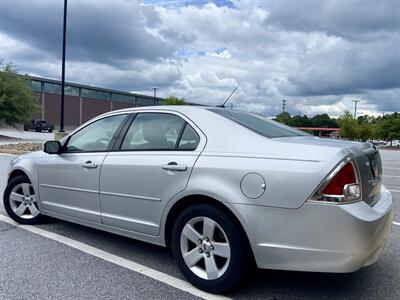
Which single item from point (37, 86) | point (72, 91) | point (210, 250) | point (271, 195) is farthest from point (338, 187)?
point (72, 91)

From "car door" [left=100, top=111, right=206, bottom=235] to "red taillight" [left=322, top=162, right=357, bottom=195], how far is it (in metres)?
1.15

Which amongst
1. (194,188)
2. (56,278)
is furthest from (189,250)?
(56,278)

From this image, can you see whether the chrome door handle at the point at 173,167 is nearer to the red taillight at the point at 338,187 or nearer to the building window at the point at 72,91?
the red taillight at the point at 338,187

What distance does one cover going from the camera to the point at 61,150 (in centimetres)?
474

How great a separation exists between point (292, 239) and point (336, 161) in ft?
2.16

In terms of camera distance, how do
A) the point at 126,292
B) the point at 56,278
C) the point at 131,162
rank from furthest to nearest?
1. the point at 131,162
2. the point at 56,278
3. the point at 126,292

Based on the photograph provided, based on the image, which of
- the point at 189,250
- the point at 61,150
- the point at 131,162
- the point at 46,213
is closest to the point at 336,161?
the point at 189,250

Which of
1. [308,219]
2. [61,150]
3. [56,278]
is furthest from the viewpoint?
[61,150]

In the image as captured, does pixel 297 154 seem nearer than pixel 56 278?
Yes

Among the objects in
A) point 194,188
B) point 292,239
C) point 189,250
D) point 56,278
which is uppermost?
point 194,188

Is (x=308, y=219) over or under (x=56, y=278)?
over

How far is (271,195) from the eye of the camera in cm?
299

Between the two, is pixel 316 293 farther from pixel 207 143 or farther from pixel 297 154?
pixel 207 143

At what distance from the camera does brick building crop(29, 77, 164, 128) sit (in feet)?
217
